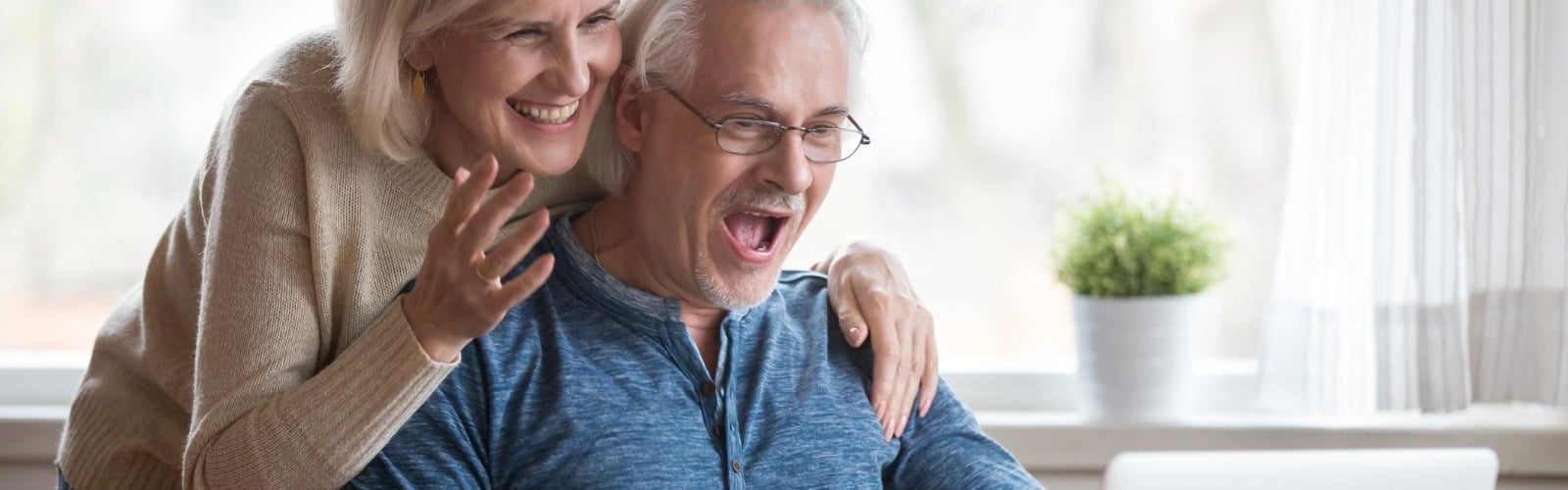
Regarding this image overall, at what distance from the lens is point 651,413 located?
1.70 m

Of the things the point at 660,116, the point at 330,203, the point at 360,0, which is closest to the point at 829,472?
the point at 660,116

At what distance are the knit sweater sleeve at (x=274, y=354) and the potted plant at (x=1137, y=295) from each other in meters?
1.30

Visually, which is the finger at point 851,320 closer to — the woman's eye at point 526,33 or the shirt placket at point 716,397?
the shirt placket at point 716,397

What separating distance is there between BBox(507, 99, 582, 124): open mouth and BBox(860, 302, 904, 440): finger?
0.50 meters

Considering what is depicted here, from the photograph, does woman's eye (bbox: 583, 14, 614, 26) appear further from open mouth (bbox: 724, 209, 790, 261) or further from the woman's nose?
open mouth (bbox: 724, 209, 790, 261)

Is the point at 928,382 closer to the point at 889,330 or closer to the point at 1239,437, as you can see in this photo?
the point at 889,330

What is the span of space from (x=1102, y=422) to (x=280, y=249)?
1463 millimetres

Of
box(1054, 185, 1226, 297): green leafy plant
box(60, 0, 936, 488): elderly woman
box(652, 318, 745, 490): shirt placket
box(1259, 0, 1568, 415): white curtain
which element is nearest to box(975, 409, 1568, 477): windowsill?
box(1259, 0, 1568, 415): white curtain

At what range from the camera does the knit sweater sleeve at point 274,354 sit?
148cm

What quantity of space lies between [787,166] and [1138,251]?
0.93 metres

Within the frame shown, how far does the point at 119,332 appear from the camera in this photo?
1917 millimetres

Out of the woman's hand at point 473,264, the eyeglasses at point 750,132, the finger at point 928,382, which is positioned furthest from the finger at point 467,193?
the finger at point 928,382

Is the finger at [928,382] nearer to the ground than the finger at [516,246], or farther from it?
nearer to the ground

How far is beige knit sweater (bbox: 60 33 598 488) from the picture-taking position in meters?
1.49
